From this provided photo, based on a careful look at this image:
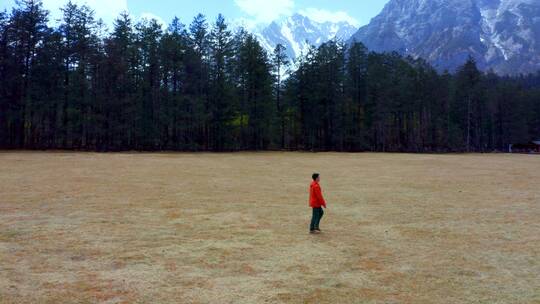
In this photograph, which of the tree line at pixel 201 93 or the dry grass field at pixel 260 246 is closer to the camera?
the dry grass field at pixel 260 246

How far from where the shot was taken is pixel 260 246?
1143 centimetres

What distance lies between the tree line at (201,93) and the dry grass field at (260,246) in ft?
125

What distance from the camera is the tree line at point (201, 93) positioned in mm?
56500

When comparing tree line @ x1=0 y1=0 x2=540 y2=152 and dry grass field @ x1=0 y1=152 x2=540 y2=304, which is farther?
tree line @ x1=0 y1=0 x2=540 y2=152

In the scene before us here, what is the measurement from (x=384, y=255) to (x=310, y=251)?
6.01ft

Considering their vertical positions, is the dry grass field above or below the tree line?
below

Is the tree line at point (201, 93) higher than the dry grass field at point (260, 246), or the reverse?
the tree line at point (201, 93)

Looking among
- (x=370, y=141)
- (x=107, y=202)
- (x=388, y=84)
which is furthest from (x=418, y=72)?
(x=107, y=202)

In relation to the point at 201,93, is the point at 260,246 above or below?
below

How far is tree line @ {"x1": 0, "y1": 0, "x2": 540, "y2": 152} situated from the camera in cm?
5650

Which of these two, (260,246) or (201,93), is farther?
(201,93)

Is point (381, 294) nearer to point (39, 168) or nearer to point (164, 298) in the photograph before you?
point (164, 298)

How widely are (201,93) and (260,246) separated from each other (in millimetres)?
54960

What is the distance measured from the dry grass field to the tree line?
38173 mm
